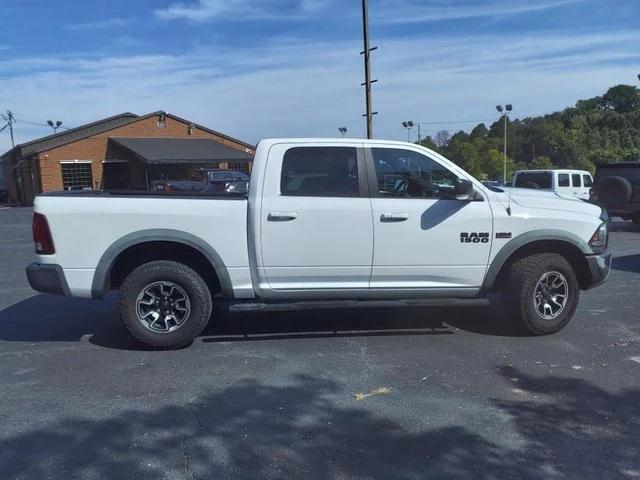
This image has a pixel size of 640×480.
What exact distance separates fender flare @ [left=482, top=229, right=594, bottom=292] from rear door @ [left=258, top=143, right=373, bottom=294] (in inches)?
47.0

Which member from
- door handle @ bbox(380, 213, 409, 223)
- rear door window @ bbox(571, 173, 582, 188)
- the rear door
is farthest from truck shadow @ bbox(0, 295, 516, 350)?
rear door window @ bbox(571, 173, 582, 188)

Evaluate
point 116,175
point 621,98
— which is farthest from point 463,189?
point 621,98

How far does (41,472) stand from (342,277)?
9.79 feet

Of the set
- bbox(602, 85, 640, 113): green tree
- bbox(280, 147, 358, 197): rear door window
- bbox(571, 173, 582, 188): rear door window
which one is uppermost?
bbox(602, 85, 640, 113): green tree

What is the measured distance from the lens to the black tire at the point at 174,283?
5.33 m

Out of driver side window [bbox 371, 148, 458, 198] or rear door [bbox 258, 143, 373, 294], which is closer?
rear door [bbox 258, 143, 373, 294]

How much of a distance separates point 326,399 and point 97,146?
138 feet

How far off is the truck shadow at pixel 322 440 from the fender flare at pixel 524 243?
1434 millimetres

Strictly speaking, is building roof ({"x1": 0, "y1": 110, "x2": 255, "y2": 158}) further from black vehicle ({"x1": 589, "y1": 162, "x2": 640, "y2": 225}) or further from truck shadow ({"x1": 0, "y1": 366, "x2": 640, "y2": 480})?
truck shadow ({"x1": 0, "y1": 366, "x2": 640, "y2": 480})

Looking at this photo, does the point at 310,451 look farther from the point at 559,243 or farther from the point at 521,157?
the point at 521,157

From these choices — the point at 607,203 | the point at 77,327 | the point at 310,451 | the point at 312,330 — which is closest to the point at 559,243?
the point at 312,330

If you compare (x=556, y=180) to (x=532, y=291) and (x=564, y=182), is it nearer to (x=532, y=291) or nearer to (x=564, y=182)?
(x=564, y=182)

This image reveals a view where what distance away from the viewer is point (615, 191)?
1473 centimetres

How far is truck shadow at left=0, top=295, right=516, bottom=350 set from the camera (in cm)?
596
